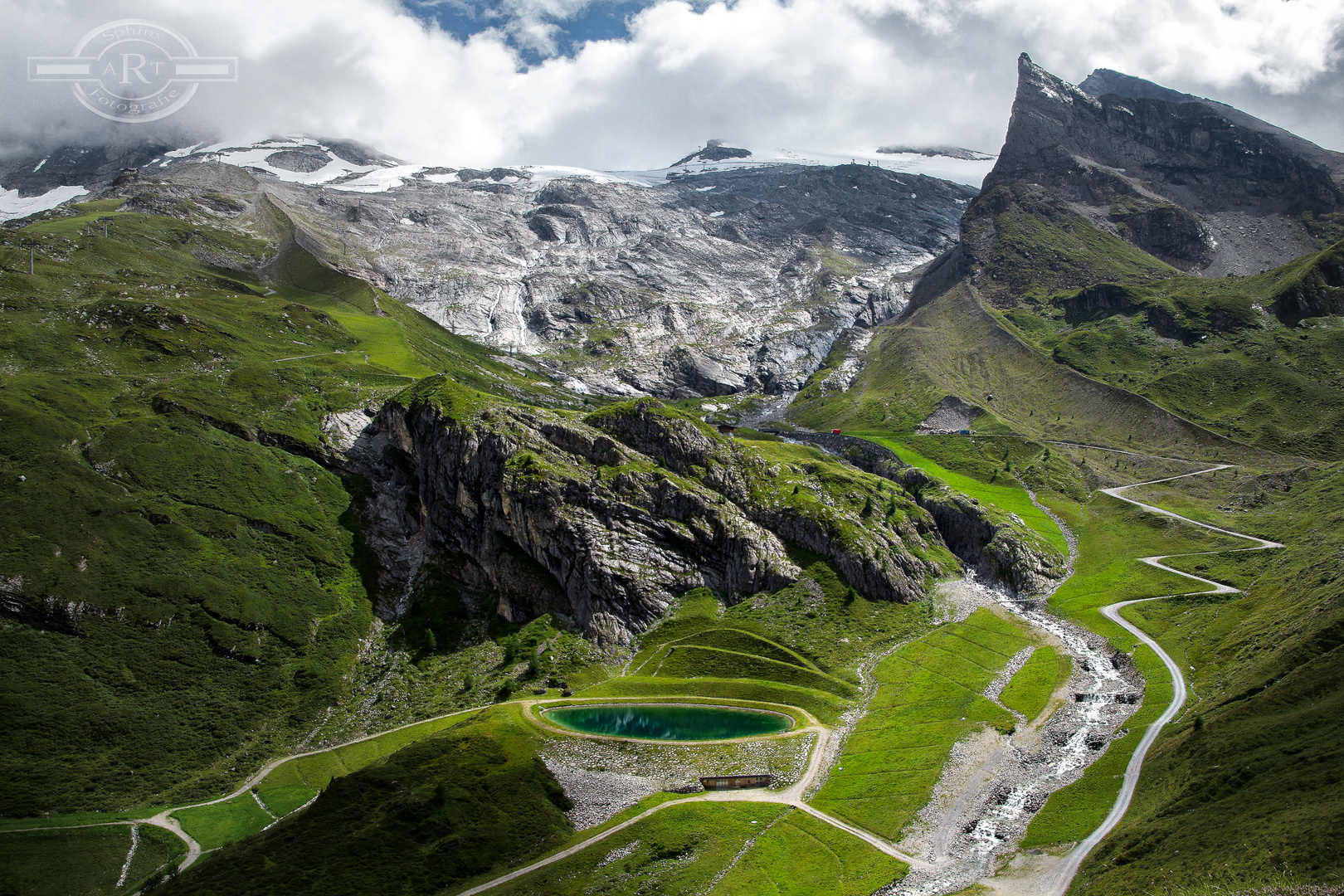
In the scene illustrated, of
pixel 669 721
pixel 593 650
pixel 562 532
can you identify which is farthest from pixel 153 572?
pixel 669 721

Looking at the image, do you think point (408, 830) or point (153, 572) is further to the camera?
point (153, 572)

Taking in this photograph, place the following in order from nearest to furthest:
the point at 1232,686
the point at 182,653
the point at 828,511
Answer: the point at 1232,686 < the point at 182,653 < the point at 828,511

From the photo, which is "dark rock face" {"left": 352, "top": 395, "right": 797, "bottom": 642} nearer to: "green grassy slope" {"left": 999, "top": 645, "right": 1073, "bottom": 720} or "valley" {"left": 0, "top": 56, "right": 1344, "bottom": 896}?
"valley" {"left": 0, "top": 56, "right": 1344, "bottom": 896}

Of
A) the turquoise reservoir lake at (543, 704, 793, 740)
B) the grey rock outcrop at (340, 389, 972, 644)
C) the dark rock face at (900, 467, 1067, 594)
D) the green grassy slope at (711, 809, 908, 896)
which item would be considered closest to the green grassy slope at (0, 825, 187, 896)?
the turquoise reservoir lake at (543, 704, 793, 740)

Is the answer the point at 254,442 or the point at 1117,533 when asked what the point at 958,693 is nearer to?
the point at 1117,533

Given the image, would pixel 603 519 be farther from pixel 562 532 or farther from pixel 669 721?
pixel 669 721

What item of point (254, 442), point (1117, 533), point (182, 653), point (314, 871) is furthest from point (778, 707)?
point (254, 442)

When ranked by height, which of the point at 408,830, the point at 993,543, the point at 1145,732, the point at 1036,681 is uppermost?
the point at 993,543
